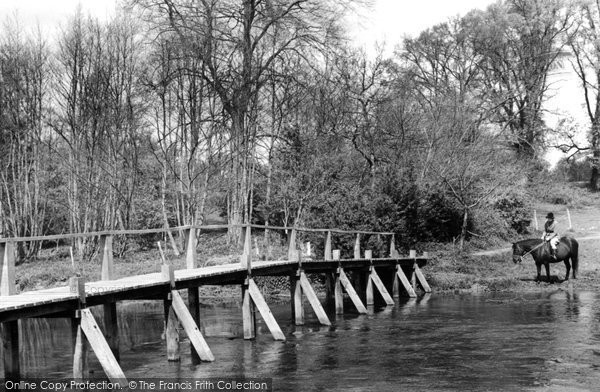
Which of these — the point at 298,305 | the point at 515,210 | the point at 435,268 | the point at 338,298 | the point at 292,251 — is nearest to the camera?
the point at 292,251

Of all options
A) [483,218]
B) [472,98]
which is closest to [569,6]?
[472,98]

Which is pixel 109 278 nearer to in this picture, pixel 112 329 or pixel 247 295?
pixel 112 329

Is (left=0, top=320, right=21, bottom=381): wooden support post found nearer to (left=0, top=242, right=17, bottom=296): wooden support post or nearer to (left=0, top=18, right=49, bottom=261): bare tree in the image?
(left=0, top=242, right=17, bottom=296): wooden support post

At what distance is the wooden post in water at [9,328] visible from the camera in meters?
12.0

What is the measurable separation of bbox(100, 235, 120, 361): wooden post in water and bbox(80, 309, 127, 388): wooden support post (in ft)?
6.87

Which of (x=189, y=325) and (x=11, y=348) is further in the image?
(x=189, y=325)

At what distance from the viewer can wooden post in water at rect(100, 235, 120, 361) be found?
46.1 ft

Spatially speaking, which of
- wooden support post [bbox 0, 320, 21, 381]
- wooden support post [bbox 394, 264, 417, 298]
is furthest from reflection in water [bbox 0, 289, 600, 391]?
wooden support post [bbox 394, 264, 417, 298]

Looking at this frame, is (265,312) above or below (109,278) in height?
below

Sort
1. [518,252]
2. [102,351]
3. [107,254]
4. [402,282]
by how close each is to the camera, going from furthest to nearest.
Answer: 1. [518,252]
2. [402,282]
3. [107,254]
4. [102,351]

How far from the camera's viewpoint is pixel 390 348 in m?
17.0

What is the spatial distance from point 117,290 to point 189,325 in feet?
7.80

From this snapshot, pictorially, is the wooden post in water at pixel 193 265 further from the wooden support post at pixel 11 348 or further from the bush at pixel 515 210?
the bush at pixel 515 210

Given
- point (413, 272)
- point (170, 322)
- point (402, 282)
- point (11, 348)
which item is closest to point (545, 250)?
point (413, 272)
